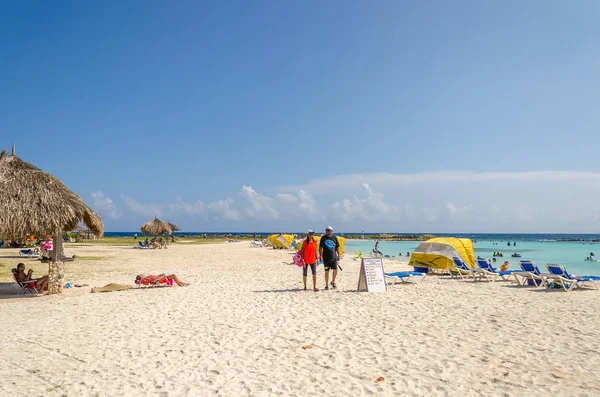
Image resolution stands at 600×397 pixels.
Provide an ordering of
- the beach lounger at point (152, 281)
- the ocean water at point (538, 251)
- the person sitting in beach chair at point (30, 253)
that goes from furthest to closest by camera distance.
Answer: the ocean water at point (538, 251)
the person sitting in beach chair at point (30, 253)
the beach lounger at point (152, 281)

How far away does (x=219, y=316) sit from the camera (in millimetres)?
7961

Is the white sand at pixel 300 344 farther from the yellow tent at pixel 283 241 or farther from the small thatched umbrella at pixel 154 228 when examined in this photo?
the small thatched umbrella at pixel 154 228

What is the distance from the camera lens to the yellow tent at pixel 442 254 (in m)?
15.1

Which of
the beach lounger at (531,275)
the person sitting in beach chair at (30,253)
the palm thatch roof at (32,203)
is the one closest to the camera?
the palm thatch roof at (32,203)

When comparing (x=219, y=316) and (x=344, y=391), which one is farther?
(x=219, y=316)

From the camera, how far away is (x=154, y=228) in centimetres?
3878

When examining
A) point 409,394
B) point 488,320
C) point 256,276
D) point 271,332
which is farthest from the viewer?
point 256,276

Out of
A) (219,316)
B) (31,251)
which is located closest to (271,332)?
(219,316)

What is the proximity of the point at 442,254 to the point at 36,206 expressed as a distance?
1312 cm

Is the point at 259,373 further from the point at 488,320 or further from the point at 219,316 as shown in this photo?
the point at 488,320

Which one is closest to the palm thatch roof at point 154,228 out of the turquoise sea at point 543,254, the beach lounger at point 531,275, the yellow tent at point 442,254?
the turquoise sea at point 543,254

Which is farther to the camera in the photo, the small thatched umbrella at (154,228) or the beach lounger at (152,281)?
the small thatched umbrella at (154,228)

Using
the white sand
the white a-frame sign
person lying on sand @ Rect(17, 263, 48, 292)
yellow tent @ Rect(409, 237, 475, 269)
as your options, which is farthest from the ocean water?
person lying on sand @ Rect(17, 263, 48, 292)

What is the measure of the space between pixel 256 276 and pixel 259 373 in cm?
1008
